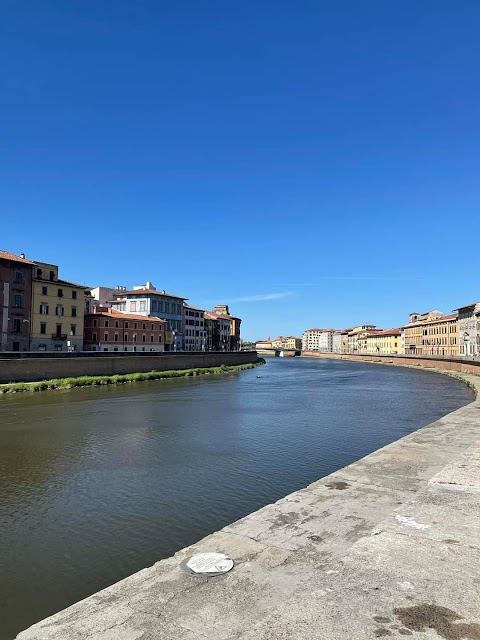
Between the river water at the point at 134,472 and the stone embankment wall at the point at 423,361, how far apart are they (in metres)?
39.2

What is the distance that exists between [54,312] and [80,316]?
5.30m

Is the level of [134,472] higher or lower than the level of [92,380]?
lower

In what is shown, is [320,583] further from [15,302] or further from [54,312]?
[54,312]

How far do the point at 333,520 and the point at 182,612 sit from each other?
365cm

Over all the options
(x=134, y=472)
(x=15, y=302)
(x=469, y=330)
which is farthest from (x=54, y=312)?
(x=469, y=330)

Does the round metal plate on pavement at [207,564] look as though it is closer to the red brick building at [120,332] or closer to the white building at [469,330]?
the red brick building at [120,332]

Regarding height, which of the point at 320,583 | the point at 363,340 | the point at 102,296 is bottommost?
the point at 320,583

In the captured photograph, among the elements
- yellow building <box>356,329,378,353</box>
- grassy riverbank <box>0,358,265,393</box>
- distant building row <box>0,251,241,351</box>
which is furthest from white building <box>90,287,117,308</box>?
yellow building <box>356,329,378,353</box>

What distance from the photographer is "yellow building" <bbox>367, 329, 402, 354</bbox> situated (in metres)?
152

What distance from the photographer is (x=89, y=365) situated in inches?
1977

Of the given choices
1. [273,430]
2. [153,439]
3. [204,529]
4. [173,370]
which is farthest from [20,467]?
[173,370]

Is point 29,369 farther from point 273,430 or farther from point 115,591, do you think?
point 115,591

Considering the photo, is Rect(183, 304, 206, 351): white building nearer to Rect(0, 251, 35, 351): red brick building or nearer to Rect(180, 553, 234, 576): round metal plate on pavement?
Rect(0, 251, 35, 351): red brick building

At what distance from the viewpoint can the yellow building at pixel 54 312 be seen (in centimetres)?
5862
